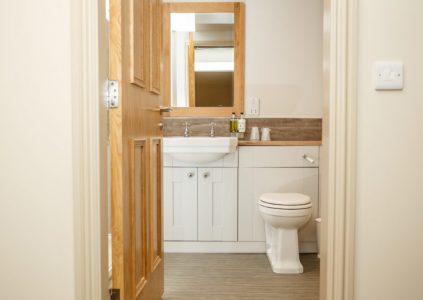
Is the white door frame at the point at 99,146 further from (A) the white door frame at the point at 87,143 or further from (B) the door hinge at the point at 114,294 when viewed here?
(B) the door hinge at the point at 114,294

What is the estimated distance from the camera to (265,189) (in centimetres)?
306

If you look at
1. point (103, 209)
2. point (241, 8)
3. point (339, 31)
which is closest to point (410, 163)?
point (339, 31)

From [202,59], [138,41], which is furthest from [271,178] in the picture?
[138,41]

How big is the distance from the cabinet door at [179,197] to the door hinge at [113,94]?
1.64 meters

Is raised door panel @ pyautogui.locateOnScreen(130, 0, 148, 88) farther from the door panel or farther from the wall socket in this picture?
the wall socket

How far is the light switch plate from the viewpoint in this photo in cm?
126

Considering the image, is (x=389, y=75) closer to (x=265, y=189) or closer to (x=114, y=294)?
(x=114, y=294)

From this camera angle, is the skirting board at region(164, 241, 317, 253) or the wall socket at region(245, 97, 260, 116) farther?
the wall socket at region(245, 97, 260, 116)

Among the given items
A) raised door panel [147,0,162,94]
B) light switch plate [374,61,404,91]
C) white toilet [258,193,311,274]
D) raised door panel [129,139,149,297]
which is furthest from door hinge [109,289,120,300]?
white toilet [258,193,311,274]

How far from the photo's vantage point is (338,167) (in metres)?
1.28

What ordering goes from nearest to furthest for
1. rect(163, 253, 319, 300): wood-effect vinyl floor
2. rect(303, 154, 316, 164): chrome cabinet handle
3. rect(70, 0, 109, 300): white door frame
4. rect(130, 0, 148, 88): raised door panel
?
1. rect(70, 0, 109, 300): white door frame
2. rect(130, 0, 148, 88): raised door panel
3. rect(163, 253, 319, 300): wood-effect vinyl floor
4. rect(303, 154, 316, 164): chrome cabinet handle

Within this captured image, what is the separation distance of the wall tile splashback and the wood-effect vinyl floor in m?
1.03

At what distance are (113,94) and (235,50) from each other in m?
2.13

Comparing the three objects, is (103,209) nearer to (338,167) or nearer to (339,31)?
(338,167)
